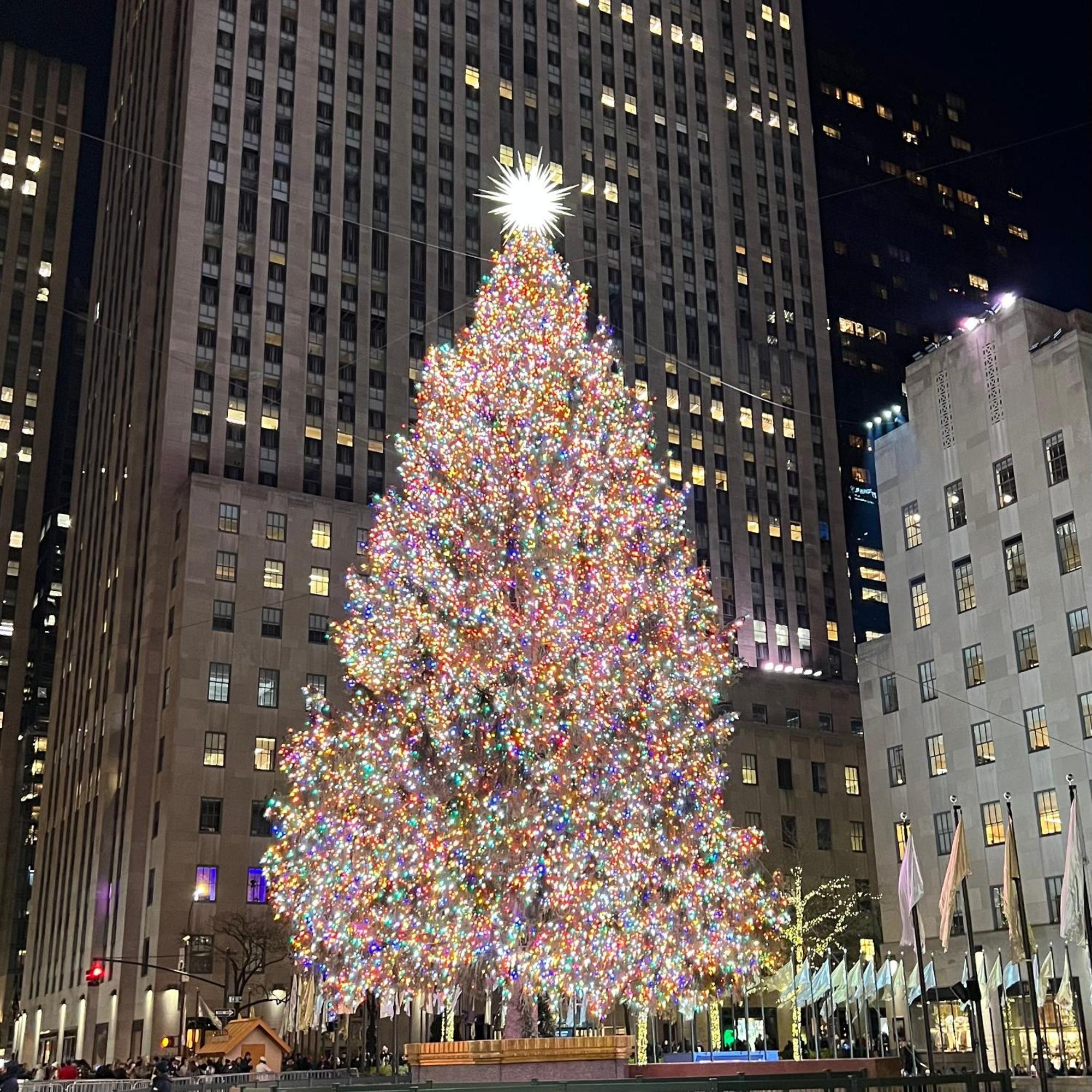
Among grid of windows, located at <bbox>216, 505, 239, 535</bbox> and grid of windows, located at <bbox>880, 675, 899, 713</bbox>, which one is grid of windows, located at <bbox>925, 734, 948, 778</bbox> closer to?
grid of windows, located at <bbox>880, 675, 899, 713</bbox>

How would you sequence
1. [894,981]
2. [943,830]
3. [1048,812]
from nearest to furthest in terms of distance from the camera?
[894,981], [1048,812], [943,830]

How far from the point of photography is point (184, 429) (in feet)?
282

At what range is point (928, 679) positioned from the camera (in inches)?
2131

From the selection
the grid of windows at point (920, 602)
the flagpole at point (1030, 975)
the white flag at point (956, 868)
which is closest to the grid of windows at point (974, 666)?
the grid of windows at point (920, 602)

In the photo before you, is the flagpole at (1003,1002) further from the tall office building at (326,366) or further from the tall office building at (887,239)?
the tall office building at (887,239)

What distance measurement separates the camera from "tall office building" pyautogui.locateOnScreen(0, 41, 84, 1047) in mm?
136125

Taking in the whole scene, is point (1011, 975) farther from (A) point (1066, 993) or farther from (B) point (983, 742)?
(B) point (983, 742)

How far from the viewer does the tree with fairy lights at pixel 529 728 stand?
27219 mm

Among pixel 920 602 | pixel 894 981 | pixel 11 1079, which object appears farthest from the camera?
pixel 920 602

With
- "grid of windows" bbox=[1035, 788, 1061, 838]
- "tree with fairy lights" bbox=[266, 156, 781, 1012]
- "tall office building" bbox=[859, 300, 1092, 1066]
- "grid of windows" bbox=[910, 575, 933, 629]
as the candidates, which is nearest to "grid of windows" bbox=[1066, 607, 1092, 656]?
"tall office building" bbox=[859, 300, 1092, 1066]

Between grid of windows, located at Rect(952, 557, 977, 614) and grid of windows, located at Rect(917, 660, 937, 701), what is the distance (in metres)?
2.72

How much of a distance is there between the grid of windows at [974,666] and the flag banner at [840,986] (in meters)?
13.0

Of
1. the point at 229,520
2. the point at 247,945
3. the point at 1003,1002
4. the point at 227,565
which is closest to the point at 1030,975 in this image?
the point at 1003,1002

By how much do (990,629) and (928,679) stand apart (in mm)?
4126
